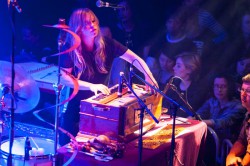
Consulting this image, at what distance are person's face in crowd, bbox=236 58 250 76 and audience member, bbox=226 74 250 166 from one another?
5.08ft

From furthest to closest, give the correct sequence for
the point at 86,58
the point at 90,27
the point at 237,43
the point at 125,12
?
1. the point at 125,12
2. the point at 237,43
3. the point at 86,58
4. the point at 90,27

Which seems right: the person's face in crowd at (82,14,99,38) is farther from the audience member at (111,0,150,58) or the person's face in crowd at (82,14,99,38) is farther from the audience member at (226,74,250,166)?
the audience member at (111,0,150,58)

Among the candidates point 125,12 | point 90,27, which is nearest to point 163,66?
point 125,12

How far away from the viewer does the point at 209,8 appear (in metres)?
5.96

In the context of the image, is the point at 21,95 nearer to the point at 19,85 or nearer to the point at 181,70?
the point at 19,85

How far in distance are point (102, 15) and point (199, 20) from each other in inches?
63.7

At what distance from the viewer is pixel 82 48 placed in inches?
167

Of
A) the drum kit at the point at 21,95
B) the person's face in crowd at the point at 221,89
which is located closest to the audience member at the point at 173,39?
the person's face in crowd at the point at 221,89

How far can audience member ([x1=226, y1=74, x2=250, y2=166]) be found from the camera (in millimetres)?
3980

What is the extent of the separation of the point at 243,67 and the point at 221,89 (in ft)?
1.39

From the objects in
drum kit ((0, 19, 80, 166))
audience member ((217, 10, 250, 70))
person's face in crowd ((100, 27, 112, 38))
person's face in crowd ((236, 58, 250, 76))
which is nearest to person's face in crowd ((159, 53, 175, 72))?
audience member ((217, 10, 250, 70))

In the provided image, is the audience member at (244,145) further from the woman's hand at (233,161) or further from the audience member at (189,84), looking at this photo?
the audience member at (189,84)

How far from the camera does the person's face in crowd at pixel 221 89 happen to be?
5602mm

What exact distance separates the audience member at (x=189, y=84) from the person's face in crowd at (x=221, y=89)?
0.22 m
